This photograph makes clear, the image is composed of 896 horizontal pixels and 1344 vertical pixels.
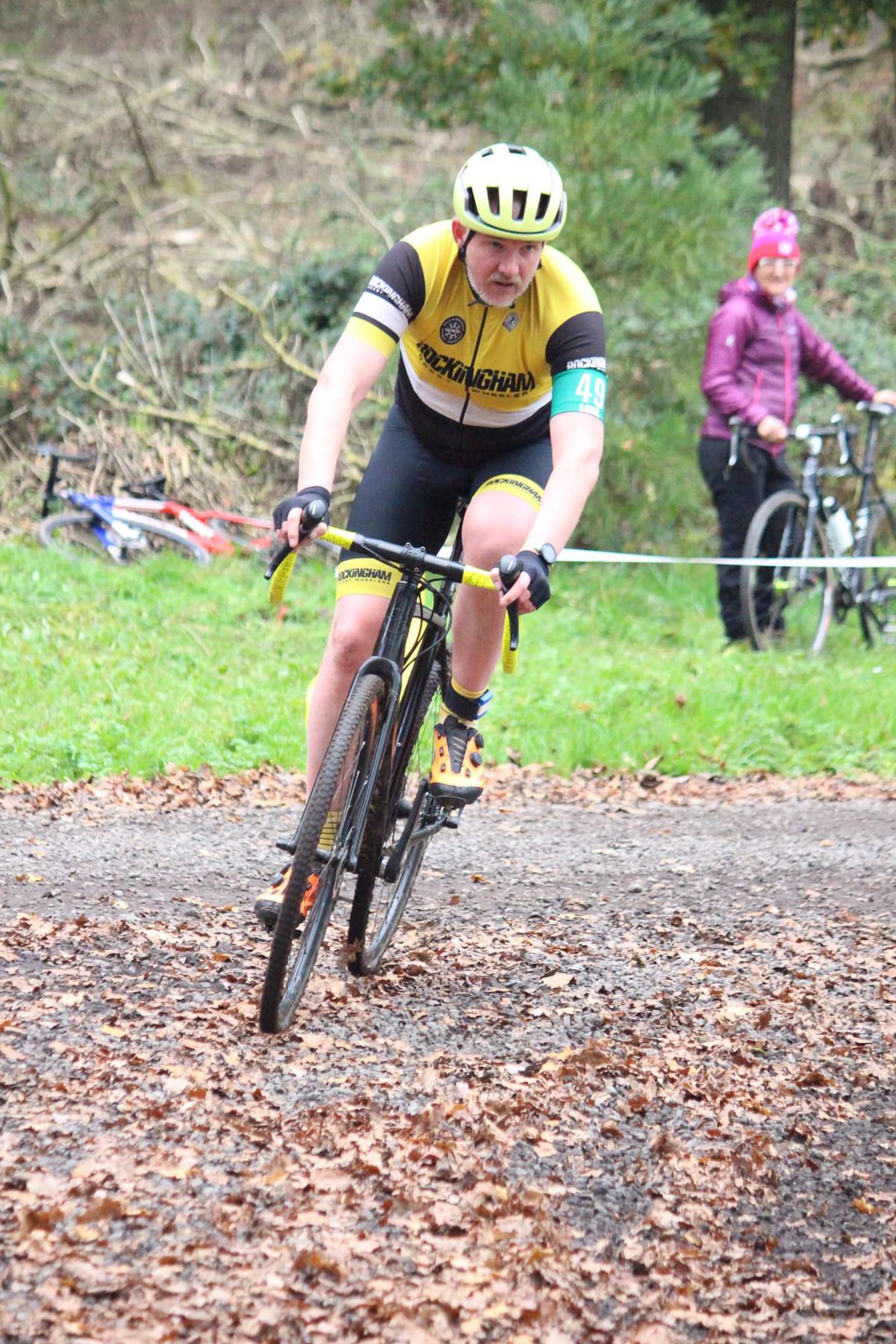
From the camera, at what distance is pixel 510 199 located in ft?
13.0

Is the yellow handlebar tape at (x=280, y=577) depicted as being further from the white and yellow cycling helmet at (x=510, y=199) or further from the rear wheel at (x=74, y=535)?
the rear wheel at (x=74, y=535)

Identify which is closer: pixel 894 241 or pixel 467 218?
pixel 467 218

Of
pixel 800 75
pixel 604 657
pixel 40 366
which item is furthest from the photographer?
pixel 800 75

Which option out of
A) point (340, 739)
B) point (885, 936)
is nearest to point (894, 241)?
point (885, 936)

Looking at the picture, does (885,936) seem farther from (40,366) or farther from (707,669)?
(40,366)

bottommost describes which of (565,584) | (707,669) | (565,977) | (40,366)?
(565,977)

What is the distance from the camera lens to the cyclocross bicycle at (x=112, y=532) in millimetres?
11578

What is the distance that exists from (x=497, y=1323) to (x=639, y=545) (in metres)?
10.1

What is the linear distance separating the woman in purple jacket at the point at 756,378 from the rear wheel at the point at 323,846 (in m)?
6.03

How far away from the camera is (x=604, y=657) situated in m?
9.67

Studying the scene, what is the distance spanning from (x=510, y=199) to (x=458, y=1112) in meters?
2.40

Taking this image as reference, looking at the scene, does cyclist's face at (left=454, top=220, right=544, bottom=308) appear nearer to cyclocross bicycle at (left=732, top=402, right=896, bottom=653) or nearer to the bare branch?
cyclocross bicycle at (left=732, top=402, right=896, bottom=653)

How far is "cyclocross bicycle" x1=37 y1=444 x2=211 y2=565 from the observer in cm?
1158

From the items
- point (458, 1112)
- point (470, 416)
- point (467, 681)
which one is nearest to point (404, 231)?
point (470, 416)
